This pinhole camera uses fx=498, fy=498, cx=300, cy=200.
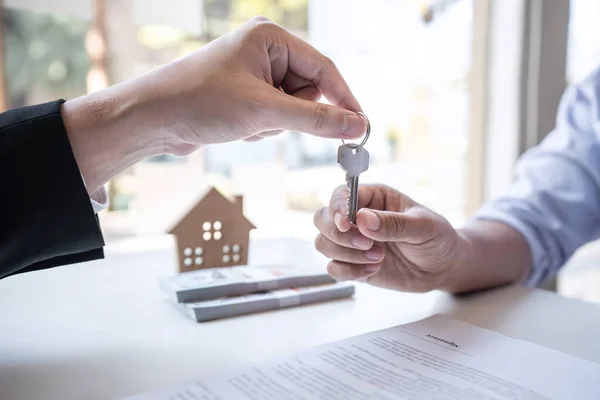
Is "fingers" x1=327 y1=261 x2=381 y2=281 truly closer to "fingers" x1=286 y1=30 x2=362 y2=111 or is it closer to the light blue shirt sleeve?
"fingers" x1=286 y1=30 x2=362 y2=111

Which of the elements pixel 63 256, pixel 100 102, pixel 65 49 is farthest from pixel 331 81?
pixel 65 49

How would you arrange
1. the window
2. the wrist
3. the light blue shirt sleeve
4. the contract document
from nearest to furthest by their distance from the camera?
the contract document < the wrist < the light blue shirt sleeve < the window

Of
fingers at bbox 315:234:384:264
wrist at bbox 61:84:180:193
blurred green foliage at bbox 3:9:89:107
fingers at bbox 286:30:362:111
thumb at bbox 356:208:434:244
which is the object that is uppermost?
blurred green foliage at bbox 3:9:89:107

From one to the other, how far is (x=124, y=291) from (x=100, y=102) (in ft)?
1.12

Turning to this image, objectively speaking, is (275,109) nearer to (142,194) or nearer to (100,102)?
(100,102)

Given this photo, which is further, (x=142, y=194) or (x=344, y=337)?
(x=142, y=194)

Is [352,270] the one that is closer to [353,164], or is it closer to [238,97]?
[353,164]

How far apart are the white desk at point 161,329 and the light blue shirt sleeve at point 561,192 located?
8.5 inches

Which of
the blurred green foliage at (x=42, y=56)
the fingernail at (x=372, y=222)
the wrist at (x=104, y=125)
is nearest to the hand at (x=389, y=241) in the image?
the fingernail at (x=372, y=222)

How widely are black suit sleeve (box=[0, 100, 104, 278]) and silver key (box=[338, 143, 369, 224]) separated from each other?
0.95 feet

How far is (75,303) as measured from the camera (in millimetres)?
718

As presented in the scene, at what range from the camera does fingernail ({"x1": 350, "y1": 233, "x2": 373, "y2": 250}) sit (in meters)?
0.60

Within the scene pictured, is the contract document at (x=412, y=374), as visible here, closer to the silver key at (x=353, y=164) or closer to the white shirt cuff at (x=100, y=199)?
the silver key at (x=353, y=164)

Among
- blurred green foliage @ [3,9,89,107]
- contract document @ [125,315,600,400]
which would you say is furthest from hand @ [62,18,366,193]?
blurred green foliage @ [3,9,89,107]
